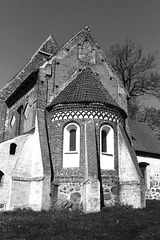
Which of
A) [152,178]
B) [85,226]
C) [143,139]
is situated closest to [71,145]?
[85,226]

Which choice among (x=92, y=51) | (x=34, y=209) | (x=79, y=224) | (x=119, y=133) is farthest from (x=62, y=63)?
(x=79, y=224)

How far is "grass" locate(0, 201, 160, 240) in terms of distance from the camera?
9.57 m

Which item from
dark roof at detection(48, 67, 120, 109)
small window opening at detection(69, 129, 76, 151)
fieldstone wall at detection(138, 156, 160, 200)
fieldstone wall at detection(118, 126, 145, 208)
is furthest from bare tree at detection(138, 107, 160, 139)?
small window opening at detection(69, 129, 76, 151)

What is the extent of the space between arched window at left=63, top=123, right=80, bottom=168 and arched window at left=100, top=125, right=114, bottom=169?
1338mm

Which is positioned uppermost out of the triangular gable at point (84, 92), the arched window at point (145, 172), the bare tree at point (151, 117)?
the bare tree at point (151, 117)

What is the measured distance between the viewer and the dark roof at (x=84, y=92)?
16.1 metres

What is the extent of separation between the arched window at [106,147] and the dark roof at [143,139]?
5.48 meters

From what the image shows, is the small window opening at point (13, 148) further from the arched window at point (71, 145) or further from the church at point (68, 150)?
the arched window at point (71, 145)

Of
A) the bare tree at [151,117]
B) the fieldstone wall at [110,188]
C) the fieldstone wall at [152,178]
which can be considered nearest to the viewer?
the fieldstone wall at [110,188]

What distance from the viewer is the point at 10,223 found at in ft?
35.6

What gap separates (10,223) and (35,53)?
16.2 meters

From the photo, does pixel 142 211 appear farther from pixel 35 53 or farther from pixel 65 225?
pixel 35 53

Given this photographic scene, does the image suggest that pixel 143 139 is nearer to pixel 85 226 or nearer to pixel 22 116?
pixel 22 116

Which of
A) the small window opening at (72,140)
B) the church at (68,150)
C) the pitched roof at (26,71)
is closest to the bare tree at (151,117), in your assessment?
the pitched roof at (26,71)
